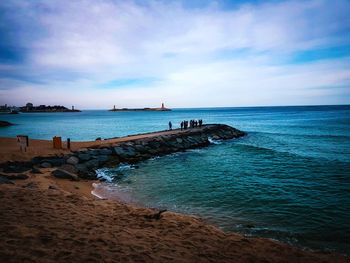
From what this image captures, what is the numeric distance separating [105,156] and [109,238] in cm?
1161

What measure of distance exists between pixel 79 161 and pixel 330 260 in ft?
46.7

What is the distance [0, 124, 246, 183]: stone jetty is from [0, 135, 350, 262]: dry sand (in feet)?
16.4

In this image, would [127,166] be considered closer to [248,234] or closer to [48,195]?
[48,195]

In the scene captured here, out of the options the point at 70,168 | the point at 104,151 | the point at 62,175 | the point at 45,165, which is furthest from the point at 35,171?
the point at 104,151

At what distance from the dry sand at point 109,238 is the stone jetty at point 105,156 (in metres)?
5.01

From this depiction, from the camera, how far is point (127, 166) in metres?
15.5

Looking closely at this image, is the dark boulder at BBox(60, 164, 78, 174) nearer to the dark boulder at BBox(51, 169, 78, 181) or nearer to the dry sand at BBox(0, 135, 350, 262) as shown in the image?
the dark boulder at BBox(51, 169, 78, 181)

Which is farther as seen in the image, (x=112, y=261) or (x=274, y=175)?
(x=274, y=175)

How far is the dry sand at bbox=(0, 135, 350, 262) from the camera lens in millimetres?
4208

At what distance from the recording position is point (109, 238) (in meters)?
4.97

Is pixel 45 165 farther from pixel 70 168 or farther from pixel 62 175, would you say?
pixel 62 175

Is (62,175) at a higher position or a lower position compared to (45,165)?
lower

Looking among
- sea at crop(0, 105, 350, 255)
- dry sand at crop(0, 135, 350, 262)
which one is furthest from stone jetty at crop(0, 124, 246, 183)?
dry sand at crop(0, 135, 350, 262)

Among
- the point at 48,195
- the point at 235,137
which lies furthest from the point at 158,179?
the point at 235,137
